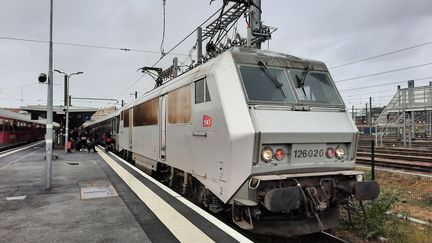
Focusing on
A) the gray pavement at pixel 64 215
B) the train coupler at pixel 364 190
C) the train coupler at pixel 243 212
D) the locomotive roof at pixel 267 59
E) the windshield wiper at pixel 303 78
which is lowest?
the gray pavement at pixel 64 215

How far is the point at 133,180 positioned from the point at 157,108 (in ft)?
6.86

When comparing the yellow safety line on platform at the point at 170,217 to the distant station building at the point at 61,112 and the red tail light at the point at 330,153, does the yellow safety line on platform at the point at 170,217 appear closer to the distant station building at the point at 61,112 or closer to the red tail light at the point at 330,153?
the red tail light at the point at 330,153

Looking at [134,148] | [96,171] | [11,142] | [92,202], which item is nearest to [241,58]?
[92,202]

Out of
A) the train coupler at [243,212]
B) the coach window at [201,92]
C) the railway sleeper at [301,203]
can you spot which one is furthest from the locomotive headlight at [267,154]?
the coach window at [201,92]

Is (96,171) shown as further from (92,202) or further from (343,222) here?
(343,222)

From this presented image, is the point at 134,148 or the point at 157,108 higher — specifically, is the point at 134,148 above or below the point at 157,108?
below

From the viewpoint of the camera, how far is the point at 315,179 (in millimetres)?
6012

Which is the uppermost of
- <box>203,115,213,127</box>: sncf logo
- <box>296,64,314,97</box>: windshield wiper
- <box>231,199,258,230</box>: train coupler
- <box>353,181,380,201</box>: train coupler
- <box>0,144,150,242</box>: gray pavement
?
<box>296,64,314,97</box>: windshield wiper

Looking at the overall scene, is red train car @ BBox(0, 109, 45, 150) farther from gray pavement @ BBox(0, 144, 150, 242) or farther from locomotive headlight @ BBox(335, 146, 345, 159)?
locomotive headlight @ BBox(335, 146, 345, 159)

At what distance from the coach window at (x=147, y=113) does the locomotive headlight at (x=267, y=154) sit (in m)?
5.52

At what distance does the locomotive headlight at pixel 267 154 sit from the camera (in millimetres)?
5516

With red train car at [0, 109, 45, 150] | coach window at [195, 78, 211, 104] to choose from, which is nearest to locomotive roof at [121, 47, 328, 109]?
coach window at [195, 78, 211, 104]

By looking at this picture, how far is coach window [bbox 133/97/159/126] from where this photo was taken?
10789 millimetres

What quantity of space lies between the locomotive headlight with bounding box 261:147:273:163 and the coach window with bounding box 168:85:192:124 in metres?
2.41
